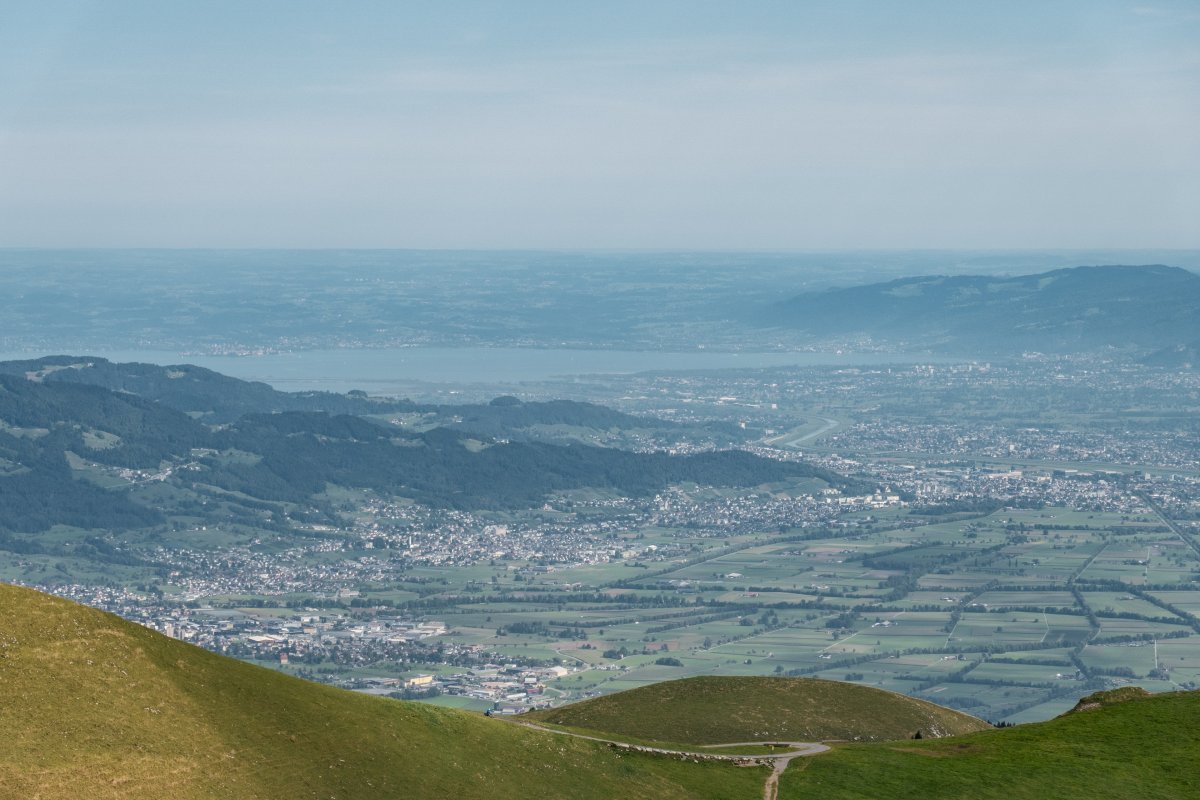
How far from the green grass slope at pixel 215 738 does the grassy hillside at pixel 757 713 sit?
14336 millimetres

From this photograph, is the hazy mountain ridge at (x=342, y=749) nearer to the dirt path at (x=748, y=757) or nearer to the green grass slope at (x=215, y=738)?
the green grass slope at (x=215, y=738)

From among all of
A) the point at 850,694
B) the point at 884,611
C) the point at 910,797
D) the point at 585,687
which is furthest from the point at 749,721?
the point at 884,611

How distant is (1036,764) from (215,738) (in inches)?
1203

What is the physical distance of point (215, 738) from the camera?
1847 inches

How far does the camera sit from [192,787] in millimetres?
43875

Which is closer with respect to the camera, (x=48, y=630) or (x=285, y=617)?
(x=48, y=630)

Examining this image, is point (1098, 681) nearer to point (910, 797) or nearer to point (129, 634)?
point (910, 797)

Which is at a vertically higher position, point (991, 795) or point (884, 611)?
point (991, 795)

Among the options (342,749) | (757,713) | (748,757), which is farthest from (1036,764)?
(342,749)

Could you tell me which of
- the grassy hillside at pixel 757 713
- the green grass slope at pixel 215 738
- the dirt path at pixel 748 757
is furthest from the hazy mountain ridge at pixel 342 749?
the grassy hillside at pixel 757 713

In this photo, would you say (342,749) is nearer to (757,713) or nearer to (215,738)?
(215,738)

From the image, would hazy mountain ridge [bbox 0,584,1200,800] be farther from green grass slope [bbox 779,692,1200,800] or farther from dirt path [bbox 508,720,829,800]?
dirt path [bbox 508,720,829,800]

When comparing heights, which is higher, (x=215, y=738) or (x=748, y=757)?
(x=215, y=738)

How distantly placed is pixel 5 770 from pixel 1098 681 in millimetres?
128926
